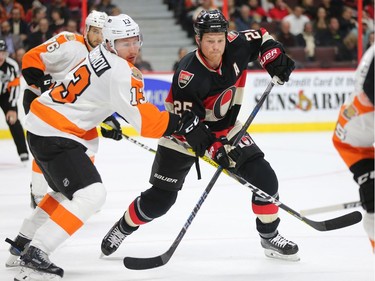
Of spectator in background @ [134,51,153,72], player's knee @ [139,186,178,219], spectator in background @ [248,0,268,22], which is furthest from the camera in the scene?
spectator in background @ [248,0,268,22]

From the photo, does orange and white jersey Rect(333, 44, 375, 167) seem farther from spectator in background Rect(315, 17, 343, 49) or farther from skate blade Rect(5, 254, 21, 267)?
spectator in background Rect(315, 17, 343, 49)

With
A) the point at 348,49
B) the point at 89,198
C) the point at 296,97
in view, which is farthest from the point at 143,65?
the point at 89,198

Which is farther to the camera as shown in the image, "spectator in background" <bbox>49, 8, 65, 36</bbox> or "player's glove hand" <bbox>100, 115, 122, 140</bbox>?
"spectator in background" <bbox>49, 8, 65, 36</bbox>

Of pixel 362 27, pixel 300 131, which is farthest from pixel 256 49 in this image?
pixel 362 27

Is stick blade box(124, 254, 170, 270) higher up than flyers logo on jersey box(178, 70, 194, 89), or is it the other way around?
flyers logo on jersey box(178, 70, 194, 89)

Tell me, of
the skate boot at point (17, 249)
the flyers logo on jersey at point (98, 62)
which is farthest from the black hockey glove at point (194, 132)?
the skate boot at point (17, 249)

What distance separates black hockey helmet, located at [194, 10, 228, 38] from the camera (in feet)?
11.5

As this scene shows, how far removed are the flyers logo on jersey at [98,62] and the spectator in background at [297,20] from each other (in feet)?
19.4

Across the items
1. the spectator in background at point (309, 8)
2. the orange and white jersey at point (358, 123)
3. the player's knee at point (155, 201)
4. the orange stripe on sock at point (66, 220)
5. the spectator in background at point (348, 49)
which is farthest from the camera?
the spectator in background at point (309, 8)

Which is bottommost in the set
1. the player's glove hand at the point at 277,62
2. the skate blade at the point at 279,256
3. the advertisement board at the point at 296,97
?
the advertisement board at the point at 296,97

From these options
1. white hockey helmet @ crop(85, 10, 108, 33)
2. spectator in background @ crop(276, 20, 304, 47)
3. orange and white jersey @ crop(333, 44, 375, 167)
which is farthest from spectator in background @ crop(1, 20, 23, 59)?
orange and white jersey @ crop(333, 44, 375, 167)

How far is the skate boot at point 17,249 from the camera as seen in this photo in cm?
352

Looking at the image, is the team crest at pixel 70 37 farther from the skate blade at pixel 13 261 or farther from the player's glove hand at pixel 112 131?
the skate blade at pixel 13 261

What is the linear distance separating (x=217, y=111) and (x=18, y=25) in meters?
5.00
